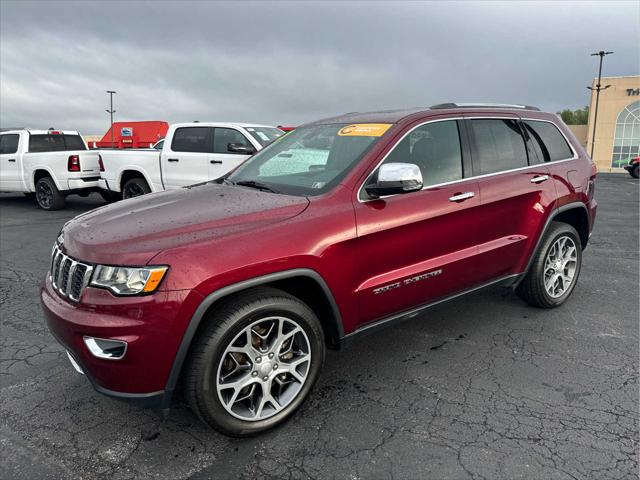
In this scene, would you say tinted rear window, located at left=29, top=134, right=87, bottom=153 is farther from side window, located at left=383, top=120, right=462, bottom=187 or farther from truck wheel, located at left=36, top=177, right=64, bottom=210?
side window, located at left=383, top=120, right=462, bottom=187

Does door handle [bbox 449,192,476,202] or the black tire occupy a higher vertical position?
door handle [bbox 449,192,476,202]

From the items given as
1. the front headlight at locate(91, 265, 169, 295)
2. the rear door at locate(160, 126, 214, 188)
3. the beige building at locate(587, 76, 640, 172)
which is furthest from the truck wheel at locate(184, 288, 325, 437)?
the beige building at locate(587, 76, 640, 172)

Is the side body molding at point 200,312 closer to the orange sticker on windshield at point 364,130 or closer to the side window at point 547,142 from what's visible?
the orange sticker on windshield at point 364,130

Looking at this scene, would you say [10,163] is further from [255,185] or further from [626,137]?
[626,137]

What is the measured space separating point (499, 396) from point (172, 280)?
210 centimetres

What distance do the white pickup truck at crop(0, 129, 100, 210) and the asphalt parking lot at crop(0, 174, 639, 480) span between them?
697 cm

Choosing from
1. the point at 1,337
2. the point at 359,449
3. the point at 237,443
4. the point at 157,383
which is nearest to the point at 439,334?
the point at 359,449

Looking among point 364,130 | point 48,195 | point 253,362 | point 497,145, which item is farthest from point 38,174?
point 497,145

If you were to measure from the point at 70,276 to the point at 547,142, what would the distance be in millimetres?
3901

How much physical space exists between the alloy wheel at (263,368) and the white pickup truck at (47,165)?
30.7ft

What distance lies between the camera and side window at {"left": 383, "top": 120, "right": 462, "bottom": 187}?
315 cm

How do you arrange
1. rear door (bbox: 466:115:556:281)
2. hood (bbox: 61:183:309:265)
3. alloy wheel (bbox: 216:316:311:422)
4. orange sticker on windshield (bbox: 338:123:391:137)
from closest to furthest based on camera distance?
1. hood (bbox: 61:183:309:265)
2. alloy wheel (bbox: 216:316:311:422)
3. orange sticker on windshield (bbox: 338:123:391:137)
4. rear door (bbox: 466:115:556:281)

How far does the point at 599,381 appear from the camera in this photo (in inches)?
120

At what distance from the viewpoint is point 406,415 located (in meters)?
2.70
